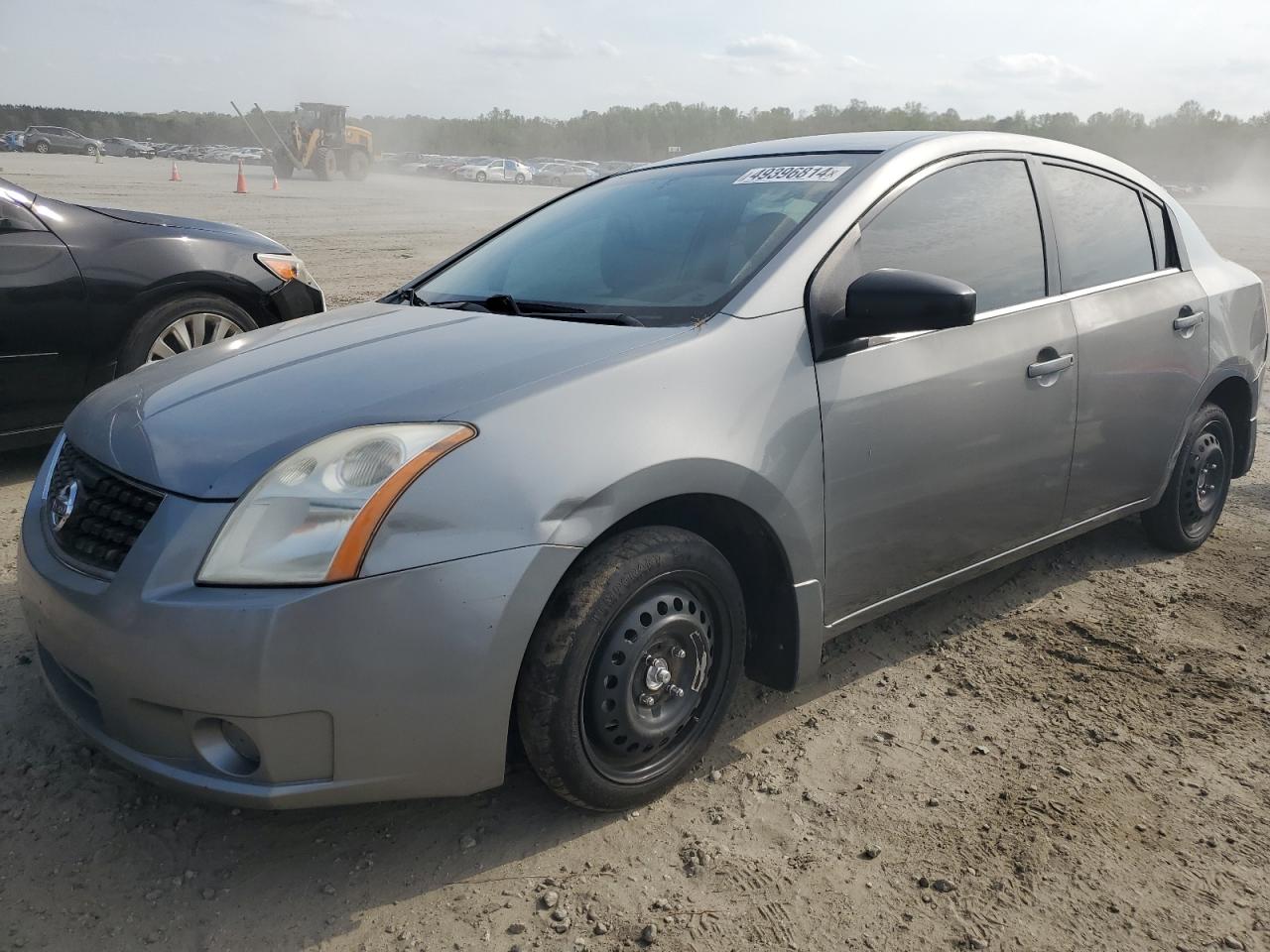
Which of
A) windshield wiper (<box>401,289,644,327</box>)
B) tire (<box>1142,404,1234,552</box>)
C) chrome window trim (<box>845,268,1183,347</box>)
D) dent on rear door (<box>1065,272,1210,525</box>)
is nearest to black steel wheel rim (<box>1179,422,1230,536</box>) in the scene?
tire (<box>1142,404,1234,552</box>)

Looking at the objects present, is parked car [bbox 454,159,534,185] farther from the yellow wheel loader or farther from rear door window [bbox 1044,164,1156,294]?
rear door window [bbox 1044,164,1156,294]

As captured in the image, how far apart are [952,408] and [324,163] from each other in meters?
37.7

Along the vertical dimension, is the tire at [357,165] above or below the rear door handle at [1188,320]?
above

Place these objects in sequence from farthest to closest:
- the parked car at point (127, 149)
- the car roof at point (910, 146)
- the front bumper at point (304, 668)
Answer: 1. the parked car at point (127, 149)
2. the car roof at point (910, 146)
3. the front bumper at point (304, 668)

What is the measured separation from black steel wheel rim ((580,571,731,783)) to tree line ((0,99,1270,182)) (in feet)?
222

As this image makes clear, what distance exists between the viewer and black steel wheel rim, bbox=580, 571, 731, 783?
230 cm

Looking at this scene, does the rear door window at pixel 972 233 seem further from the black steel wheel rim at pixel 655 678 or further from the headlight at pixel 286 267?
the headlight at pixel 286 267

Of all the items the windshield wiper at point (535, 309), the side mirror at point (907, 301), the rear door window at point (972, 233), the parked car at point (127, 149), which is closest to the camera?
the side mirror at point (907, 301)

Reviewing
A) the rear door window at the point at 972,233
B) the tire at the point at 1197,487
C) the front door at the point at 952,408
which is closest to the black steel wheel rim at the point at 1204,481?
the tire at the point at 1197,487

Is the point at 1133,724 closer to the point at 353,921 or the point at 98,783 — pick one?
the point at 353,921

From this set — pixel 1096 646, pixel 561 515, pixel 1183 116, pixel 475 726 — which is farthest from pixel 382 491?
pixel 1183 116

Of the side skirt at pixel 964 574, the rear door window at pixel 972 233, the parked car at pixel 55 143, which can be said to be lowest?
the side skirt at pixel 964 574

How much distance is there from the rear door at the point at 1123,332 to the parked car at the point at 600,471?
0.02 meters

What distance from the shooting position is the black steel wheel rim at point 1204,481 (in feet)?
13.6
